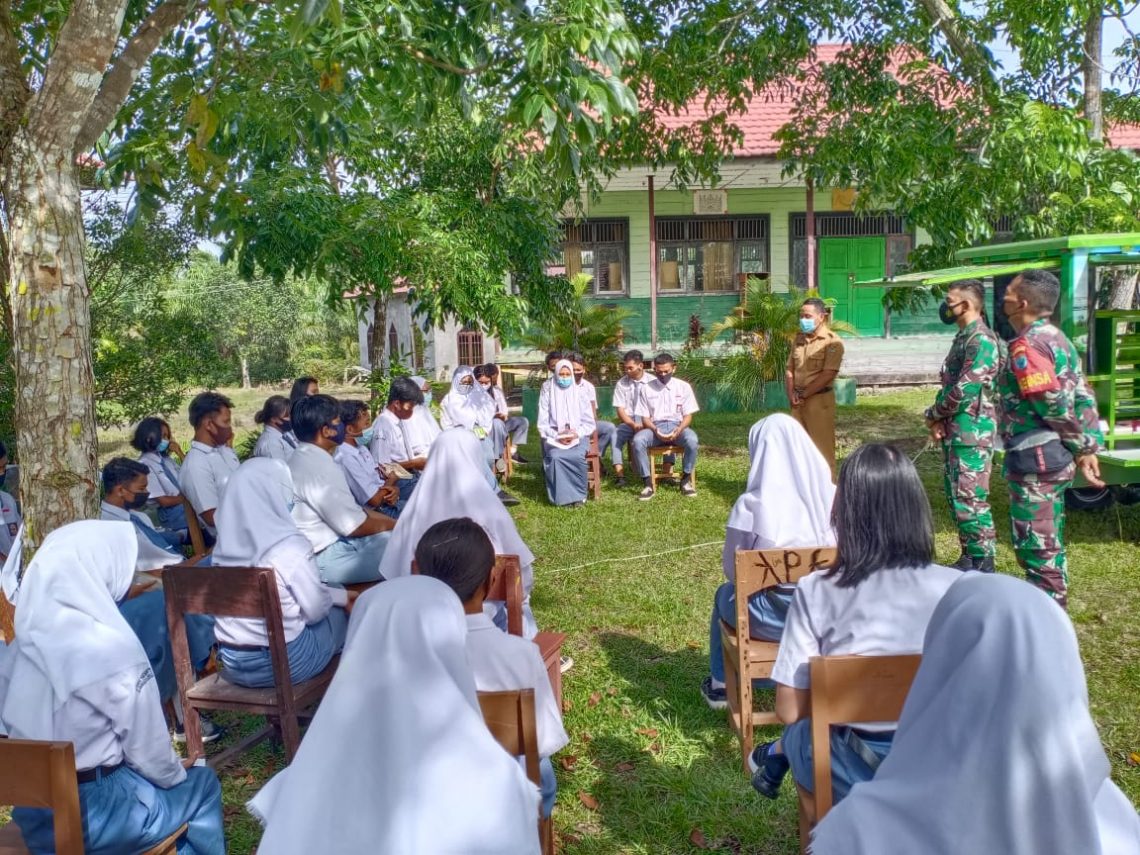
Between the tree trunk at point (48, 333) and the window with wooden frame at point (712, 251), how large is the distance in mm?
13802

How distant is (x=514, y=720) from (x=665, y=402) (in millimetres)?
7172

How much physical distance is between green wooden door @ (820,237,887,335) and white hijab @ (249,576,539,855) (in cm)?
1595

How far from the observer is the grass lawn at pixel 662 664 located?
3676 mm

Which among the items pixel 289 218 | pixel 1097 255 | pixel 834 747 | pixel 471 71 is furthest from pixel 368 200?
pixel 834 747

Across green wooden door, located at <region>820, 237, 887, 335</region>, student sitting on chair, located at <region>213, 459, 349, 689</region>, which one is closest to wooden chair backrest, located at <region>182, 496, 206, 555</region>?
student sitting on chair, located at <region>213, 459, 349, 689</region>

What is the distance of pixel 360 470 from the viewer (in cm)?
674

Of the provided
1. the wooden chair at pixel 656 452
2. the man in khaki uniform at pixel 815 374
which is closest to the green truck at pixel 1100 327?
the man in khaki uniform at pixel 815 374

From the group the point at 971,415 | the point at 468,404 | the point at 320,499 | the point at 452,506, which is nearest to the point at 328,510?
the point at 320,499

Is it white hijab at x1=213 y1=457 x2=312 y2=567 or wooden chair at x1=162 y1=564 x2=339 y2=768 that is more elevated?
white hijab at x1=213 y1=457 x2=312 y2=567

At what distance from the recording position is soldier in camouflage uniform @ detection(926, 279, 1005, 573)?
18.3 feet

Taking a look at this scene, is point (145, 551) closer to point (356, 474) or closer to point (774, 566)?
point (356, 474)

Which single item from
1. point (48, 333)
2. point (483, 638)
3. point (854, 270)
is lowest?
point (483, 638)

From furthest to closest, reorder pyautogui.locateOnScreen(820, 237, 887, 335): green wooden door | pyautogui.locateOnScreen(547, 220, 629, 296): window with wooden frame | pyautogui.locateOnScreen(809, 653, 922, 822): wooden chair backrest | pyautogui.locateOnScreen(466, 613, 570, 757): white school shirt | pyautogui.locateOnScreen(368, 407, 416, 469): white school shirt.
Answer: pyautogui.locateOnScreen(820, 237, 887, 335): green wooden door
pyautogui.locateOnScreen(547, 220, 629, 296): window with wooden frame
pyautogui.locateOnScreen(368, 407, 416, 469): white school shirt
pyautogui.locateOnScreen(466, 613, 570, 757): white school shirt
pyautogui.locateOnScreen(809, 653, 922, 822): wooden chair backrest

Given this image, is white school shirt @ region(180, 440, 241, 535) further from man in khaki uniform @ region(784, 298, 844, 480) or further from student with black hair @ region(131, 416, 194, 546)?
man in khaki uniform @ region(784, 298, 844, 480)
